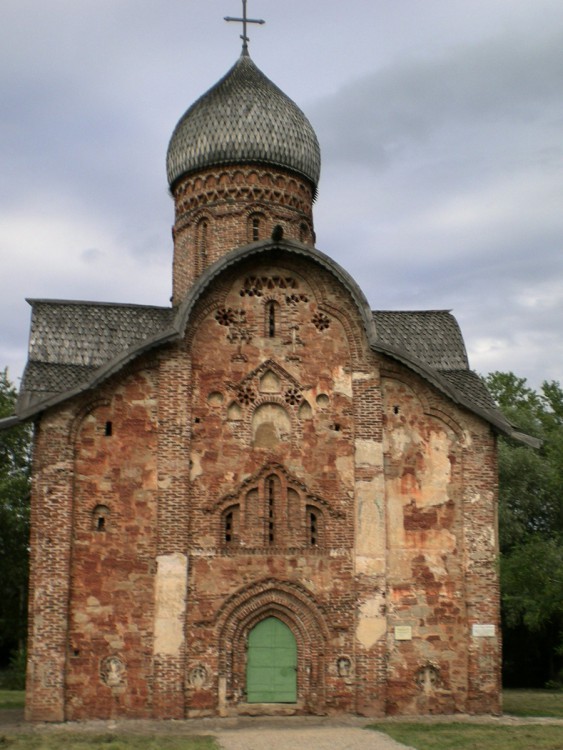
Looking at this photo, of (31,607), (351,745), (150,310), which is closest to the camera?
(351,745)

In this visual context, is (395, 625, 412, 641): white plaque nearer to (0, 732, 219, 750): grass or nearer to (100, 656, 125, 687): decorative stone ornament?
(0, 732, 219, 750): grass

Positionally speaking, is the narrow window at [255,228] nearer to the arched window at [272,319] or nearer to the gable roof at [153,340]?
the gable roof at [153,340]

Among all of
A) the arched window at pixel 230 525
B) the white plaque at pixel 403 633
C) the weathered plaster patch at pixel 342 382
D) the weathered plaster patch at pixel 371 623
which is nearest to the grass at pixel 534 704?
the white plaque at pixel 403 633

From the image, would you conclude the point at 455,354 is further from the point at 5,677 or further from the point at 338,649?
the point at 5,677

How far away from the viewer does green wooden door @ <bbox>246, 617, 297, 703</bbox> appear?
14.8 m

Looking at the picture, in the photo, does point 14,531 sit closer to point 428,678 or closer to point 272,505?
point 272,505

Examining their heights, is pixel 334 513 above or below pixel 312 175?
below

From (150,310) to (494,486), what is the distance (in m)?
6.64

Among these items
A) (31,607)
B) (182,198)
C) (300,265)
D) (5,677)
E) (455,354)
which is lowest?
(5,677)

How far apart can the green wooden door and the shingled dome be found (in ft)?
29.4

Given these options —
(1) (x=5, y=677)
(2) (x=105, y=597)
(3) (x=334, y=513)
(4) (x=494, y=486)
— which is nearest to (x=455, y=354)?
(4) (x=494, y=486)

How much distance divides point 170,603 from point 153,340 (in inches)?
158

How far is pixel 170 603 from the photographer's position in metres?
14.7

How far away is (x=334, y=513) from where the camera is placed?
15367 mm
